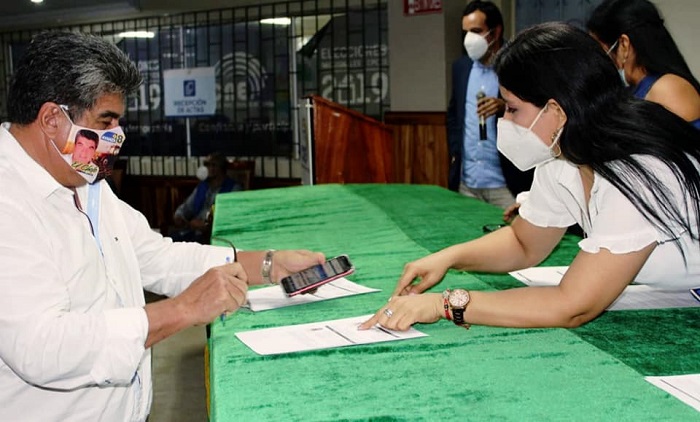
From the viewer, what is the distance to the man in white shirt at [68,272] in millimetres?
1320

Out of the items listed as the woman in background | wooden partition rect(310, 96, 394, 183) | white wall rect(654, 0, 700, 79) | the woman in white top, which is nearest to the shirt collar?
the woman in white top

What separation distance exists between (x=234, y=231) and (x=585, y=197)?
1446mm

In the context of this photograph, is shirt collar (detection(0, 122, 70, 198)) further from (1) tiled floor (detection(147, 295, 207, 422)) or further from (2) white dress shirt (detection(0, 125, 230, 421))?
(1) tiled floor (detection(147, 295, 207, 422))

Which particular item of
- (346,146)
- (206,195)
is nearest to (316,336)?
(346,146)

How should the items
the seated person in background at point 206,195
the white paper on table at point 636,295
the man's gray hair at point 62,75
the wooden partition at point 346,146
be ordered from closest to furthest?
the man's gray hair at point 62,75 → the white paper on table at point 636,295 → the wooden partition at point 346,146 → the seated person in background at point 206,195

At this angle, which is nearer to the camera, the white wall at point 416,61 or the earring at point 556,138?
the earring at point 556,138

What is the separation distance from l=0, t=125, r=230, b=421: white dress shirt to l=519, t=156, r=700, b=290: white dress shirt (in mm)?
908

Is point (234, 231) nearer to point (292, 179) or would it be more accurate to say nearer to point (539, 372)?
point (539, 372)

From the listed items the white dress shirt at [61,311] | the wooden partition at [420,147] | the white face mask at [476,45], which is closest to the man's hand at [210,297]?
the white dress shirt at [61,311]

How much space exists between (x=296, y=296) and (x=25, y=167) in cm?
71

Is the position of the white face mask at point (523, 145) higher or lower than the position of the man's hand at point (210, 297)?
higher

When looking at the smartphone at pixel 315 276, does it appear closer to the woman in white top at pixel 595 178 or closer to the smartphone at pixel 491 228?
the woman in white top at pixel 595 178

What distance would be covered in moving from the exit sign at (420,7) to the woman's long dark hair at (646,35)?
3.81 m

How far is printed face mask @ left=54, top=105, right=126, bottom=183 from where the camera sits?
1499mm
